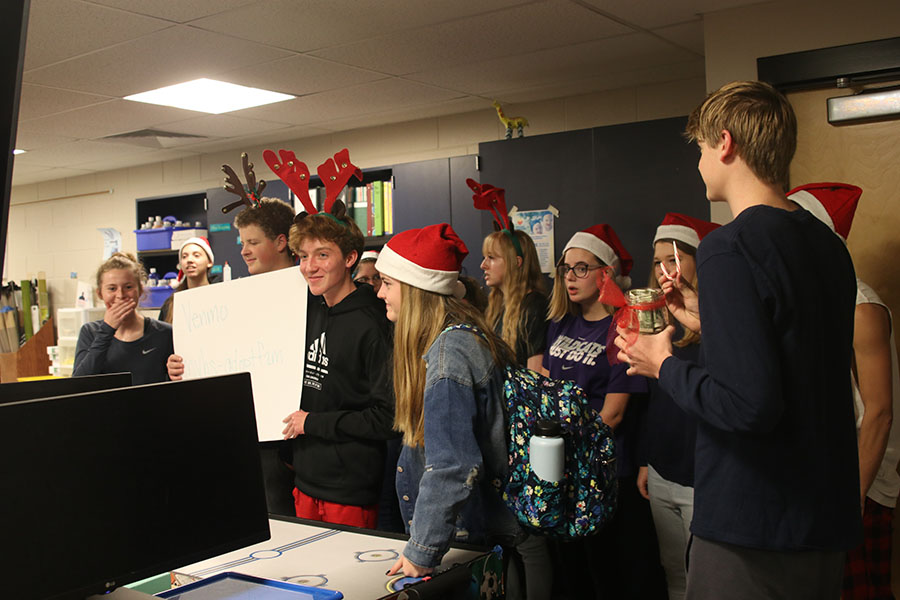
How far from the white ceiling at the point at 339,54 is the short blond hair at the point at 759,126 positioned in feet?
6.13

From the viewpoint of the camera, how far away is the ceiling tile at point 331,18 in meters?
3.06

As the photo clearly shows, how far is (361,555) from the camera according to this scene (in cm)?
160

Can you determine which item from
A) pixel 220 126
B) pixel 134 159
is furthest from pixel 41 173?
pixel 220 126

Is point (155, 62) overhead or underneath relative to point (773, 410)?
overhead

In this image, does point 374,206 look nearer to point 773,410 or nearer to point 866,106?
point 866,106

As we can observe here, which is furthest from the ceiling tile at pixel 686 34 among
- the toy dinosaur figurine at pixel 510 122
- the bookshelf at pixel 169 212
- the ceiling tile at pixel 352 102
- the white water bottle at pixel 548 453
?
the bookshelf at pixel 169 212

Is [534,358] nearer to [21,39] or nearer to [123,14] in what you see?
[123,14]

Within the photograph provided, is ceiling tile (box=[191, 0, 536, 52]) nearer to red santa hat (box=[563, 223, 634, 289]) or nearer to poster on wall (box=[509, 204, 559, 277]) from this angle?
red santa hat (box=[563, 223, 634, 289])

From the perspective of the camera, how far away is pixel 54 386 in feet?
4.53

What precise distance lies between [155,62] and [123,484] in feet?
10.3

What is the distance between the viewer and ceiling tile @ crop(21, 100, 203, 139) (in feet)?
15.3

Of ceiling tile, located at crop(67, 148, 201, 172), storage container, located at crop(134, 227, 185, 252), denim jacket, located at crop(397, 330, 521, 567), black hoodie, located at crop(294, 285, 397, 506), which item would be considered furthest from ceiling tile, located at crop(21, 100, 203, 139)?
denim jacket, located at crop(397, 330, 521, 567)

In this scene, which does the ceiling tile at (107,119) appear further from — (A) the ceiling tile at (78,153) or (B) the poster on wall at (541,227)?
(B) the poster on wall at (541,227)

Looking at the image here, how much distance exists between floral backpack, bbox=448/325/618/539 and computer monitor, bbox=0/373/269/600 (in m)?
0.56
